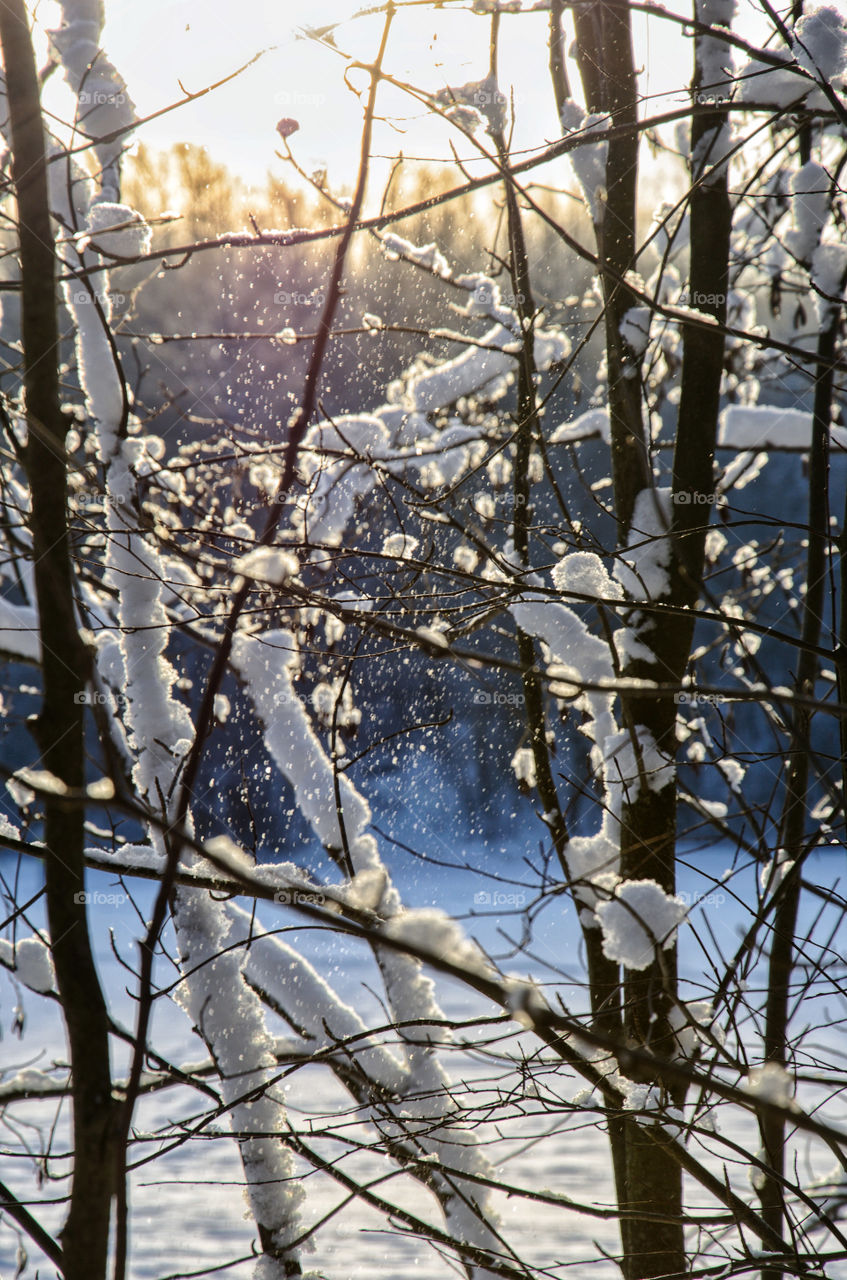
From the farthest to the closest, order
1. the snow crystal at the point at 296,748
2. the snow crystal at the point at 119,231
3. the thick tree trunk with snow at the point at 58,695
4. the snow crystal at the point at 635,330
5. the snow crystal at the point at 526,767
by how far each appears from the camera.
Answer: the snow crystal at the point at 526,767, the snow crystal at the point at 296,748, the snow crystal at the point at 635,330, the snow crystal at the point at 119,231, the thick tree trunk with snow at the point at 58,695

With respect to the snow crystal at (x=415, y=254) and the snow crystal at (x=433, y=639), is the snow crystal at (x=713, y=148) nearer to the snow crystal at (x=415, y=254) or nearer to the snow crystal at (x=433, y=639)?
the snow crystal at (x=415, y=254)

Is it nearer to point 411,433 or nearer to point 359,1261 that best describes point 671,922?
point 411,433

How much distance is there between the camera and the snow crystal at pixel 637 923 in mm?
1550

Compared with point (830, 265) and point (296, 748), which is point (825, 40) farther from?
point (296, 748)

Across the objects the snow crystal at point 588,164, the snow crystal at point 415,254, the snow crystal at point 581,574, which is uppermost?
the snow crystal at point 415,254

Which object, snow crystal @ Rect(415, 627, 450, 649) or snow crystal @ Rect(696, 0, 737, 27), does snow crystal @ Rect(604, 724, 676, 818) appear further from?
snow crystal @ Rect(696, 0, 737, 27)

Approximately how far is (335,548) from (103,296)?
1.01 meters

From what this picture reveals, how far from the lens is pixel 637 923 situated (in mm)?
1580

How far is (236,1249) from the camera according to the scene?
11.5 ft

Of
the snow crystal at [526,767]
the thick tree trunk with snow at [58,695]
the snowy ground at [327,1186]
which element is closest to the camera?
the thick tree trunk with snow at [58,695]

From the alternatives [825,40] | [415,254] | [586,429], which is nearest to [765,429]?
[586,429]

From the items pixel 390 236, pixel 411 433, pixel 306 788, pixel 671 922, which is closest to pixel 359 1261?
pixel 306 788

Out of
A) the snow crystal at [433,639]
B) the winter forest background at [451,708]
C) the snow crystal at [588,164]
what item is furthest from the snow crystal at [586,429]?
the snow crystal at [433,639]

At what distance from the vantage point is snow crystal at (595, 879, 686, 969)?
1.55 m
